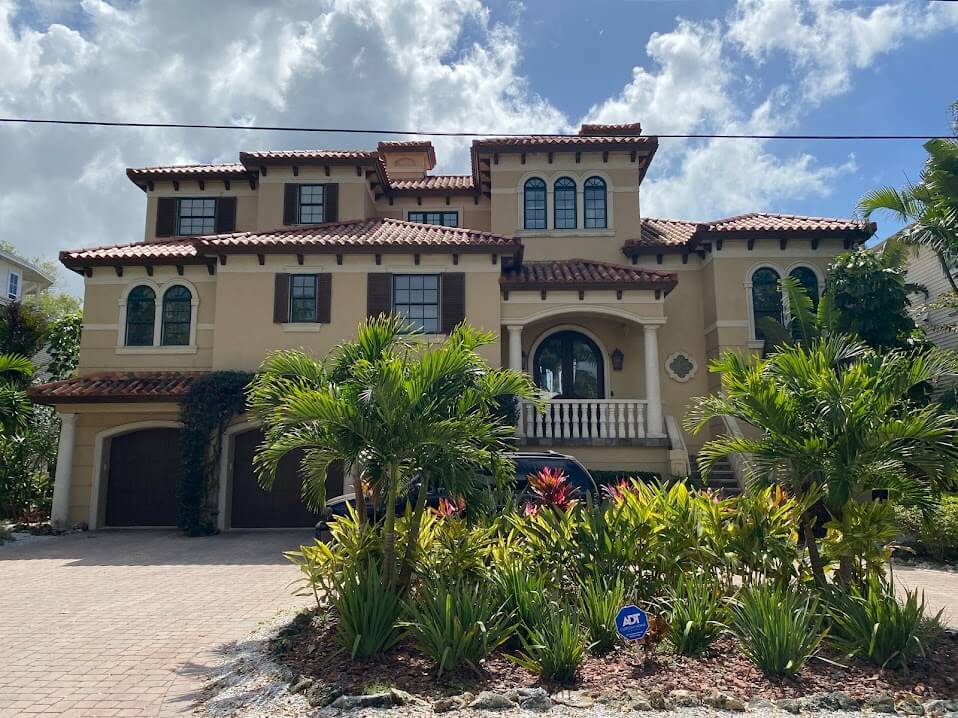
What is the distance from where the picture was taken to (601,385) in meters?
18.4

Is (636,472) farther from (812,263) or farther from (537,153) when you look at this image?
(537,153)

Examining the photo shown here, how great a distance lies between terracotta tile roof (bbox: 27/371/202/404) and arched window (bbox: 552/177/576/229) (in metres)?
10.1

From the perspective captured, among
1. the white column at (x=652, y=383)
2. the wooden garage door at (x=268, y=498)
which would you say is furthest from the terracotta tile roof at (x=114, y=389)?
the white column at (x=652, y=383)

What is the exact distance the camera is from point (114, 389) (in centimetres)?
1570

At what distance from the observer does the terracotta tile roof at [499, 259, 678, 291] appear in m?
16.6

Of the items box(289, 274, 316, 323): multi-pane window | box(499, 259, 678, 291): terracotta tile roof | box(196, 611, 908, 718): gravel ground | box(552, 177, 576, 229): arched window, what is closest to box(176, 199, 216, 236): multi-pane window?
box(289, 274, 316, 323): multi-pane window

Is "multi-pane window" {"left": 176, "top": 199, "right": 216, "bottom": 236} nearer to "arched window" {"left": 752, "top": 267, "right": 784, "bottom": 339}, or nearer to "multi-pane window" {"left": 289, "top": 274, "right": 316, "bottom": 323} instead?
"multi-pane window" {"left": 289, "top": 274, "right": 316, "bottom": 323}

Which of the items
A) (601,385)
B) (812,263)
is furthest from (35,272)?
(812,263)

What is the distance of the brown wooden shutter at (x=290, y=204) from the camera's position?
1978 centimetres

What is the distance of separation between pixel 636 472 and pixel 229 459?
919 cm

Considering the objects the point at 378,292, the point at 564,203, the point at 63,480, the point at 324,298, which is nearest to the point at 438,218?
the point at 564,203

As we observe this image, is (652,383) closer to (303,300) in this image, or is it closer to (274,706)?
(303,300)

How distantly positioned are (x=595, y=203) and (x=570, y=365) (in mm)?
4580

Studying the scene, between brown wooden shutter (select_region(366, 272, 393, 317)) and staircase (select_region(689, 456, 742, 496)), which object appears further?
brown wooden shutter (select_region(366, 272, 393, 317))
